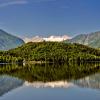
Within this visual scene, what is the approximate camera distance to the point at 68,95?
40656 mm

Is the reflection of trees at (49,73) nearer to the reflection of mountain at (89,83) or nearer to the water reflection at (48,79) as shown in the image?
the water reflection at (48,79)

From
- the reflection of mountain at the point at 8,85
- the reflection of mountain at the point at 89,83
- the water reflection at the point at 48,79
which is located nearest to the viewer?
the reflection of mountain at the point at 8,85

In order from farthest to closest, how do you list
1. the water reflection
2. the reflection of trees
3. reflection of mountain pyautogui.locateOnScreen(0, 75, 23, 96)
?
the reflection of trees
the water reflection
reflection of mountain pyautogui.locateOnScreen(0, 75, 23, 96)

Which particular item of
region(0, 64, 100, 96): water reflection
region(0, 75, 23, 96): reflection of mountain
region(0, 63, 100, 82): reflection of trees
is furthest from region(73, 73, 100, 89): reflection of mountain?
region(0, 75, 23, 96): reflection of mountain

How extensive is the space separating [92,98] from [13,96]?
9645 mm

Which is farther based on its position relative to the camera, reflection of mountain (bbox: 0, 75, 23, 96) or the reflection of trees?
the reflection of trees

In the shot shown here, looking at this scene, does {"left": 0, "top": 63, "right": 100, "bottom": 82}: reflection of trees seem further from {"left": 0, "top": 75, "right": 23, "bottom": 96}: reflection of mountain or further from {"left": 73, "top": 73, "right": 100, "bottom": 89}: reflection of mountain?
{"left": 73, "top": 73, "right": 100, "bottom": 89}: reflection of mountain

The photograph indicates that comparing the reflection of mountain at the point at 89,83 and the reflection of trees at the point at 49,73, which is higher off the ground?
the reflection of trees at the point at 49,73

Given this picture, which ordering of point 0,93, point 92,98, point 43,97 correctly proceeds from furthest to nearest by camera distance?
point 0,93
point 43,97
point 92,98

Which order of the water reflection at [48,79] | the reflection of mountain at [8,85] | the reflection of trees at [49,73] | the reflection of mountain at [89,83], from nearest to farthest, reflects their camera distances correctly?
the reflection of mountain at [8,85] < the reflection of mountain at [89,83] < the water reflection at [48,79] < the reflection of trees at [49,73]

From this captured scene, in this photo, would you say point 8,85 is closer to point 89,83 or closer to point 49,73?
point 89,83

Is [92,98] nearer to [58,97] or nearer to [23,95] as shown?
[58,97]

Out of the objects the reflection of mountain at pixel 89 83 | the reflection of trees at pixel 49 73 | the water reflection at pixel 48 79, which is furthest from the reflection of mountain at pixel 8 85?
the reflection of mountain at pixel 89 83

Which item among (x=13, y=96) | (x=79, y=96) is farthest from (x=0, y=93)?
(x=79, y=96)
